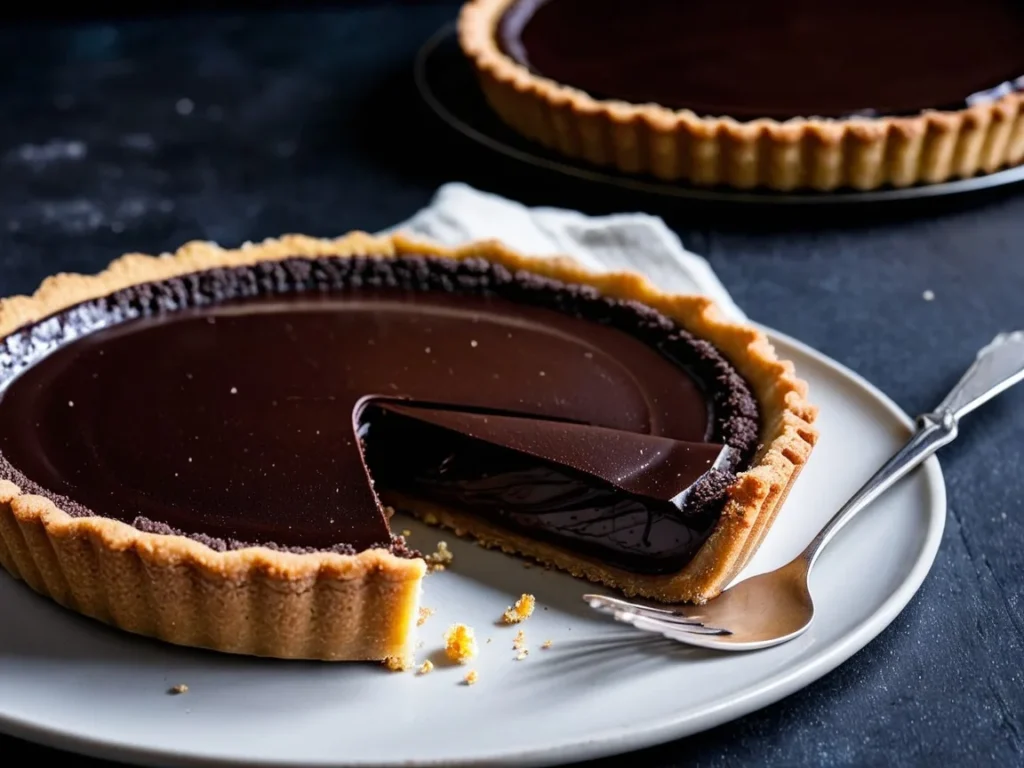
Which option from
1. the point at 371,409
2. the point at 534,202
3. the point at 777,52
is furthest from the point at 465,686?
the point at 777,52

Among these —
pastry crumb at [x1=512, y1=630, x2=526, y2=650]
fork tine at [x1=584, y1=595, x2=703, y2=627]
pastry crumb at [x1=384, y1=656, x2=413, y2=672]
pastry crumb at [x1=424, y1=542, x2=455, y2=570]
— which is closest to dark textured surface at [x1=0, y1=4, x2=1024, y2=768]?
fork tine at [x1=584, y1=595, x2=703, y2=627]

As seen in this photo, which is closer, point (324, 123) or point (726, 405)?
point (726, 405)

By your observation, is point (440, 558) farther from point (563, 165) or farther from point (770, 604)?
point (563, 165)

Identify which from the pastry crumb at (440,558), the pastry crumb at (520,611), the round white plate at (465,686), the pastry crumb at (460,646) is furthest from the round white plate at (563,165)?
the pastry crumb at (460,646)

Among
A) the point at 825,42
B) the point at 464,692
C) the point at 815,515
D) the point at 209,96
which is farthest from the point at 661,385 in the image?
the point at 209,96

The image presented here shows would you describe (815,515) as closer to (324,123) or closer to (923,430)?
(923,430)

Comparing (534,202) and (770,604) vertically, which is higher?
(770,604)

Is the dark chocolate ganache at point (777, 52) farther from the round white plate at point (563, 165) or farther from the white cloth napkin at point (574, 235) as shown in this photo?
the white cloth napkin at point (574, 235)
